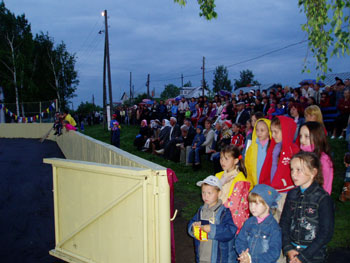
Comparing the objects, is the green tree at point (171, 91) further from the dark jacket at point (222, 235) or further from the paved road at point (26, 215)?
the dark jacket at point (222, 235)

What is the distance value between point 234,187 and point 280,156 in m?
0.70

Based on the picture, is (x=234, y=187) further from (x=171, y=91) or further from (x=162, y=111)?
(x=171, y=91)

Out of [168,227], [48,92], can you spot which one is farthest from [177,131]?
[48,92]

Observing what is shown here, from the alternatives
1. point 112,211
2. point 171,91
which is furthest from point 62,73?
point 171,91

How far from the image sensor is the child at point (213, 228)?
3.09 meters

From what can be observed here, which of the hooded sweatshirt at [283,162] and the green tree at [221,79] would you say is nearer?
→ the hooded sweatshirt at [283,162]

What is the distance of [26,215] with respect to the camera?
22.0ft

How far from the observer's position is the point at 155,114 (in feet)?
68.6

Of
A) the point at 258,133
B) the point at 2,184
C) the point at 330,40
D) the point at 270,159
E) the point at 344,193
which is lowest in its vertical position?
the point at 2,184

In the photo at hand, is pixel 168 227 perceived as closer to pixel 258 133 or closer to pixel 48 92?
pixel 258 133

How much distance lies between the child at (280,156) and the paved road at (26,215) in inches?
126

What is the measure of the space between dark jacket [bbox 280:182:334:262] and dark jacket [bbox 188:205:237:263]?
490 mm

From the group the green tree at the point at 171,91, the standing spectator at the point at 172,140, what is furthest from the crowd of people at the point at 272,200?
the green tree at the point at 171,91

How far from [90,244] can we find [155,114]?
16.9 m
